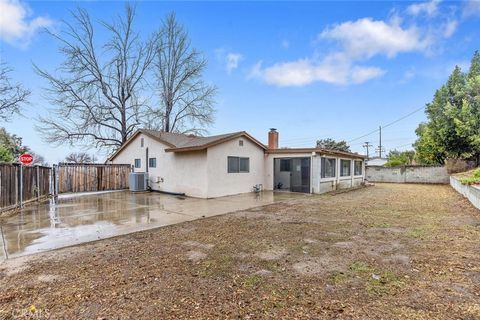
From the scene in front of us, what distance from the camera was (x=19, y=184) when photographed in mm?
8828

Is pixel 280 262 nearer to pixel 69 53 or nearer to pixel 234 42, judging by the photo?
pixel 234 42

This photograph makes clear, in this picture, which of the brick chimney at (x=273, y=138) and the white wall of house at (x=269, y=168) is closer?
the white wall of house at (x=269, y=168)

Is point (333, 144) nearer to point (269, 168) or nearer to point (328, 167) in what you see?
point (328, 167)

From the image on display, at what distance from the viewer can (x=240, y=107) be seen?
20422mm

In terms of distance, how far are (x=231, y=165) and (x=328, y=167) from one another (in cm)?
539

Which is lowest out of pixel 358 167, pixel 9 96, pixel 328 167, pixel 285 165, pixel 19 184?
pixel 19 184

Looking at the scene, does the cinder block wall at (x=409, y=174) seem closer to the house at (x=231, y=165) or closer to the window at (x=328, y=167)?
the house at (x=231, y=165)

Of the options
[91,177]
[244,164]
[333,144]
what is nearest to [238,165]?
[244,164]

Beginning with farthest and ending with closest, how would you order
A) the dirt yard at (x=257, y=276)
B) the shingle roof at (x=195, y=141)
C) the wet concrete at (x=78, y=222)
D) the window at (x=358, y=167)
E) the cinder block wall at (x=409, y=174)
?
1. the cinder block wall at (x=409, y=174)
2. the window at (x=358, y=167)
3. the shingle roof at (x=195, y=141)
4. the wet concrete at (x=78, y=222)
5. the dirt yard at (x=257, y=276)

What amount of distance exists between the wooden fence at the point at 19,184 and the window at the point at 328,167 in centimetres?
1267

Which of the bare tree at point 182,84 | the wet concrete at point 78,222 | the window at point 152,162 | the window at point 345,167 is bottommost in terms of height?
the wet concrete at point 78,222

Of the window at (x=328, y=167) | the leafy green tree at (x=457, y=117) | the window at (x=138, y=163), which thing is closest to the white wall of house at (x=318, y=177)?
the window at (x=328, y=167)

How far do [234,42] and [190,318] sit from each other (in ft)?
48.1

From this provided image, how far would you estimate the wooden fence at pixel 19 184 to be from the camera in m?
7.88
